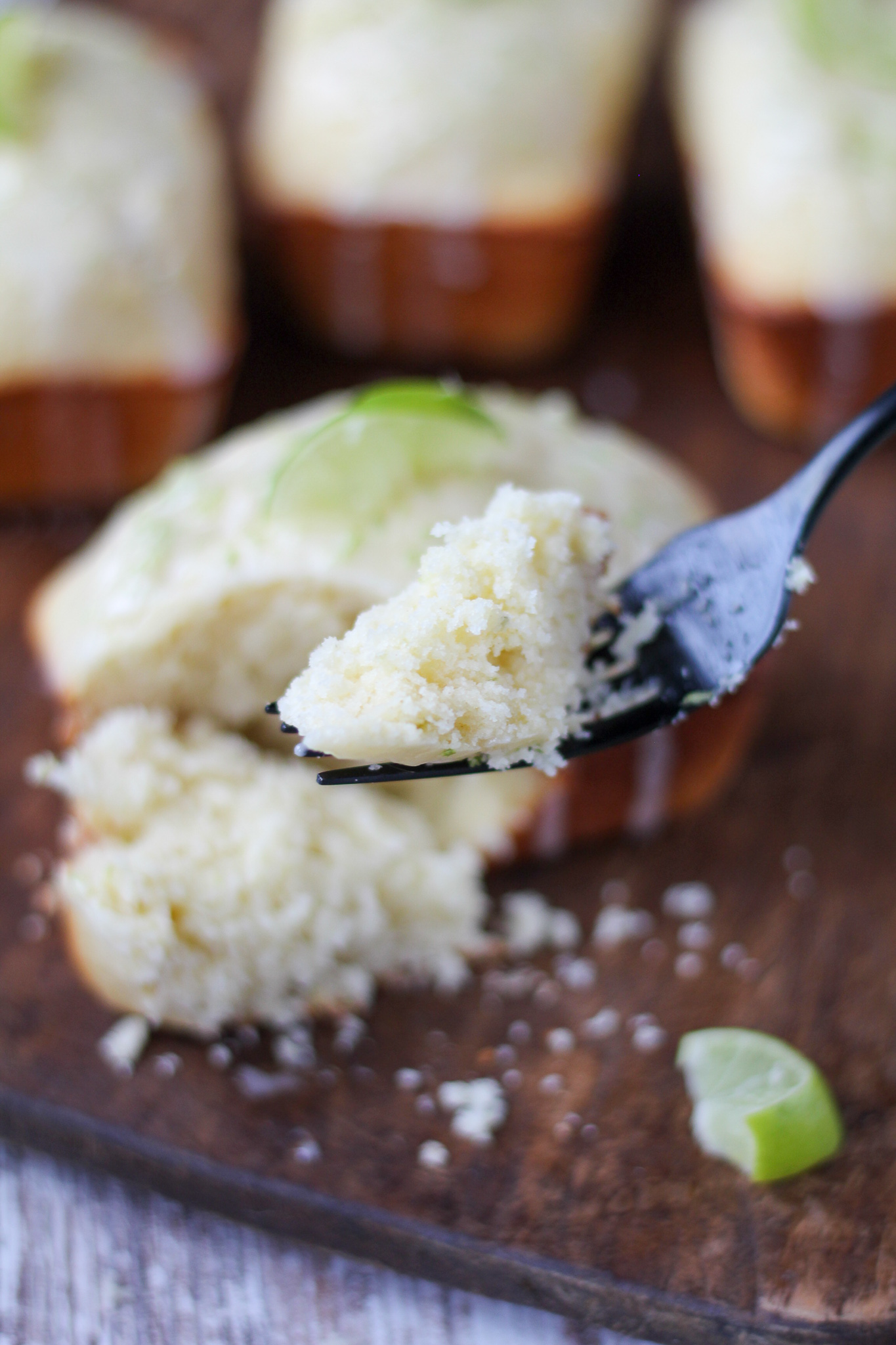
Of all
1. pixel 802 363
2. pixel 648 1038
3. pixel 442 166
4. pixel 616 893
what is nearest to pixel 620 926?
pixel 616 893

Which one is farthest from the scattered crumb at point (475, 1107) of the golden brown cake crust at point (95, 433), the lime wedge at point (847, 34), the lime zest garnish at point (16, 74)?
the lime wedge at point (847, 34)

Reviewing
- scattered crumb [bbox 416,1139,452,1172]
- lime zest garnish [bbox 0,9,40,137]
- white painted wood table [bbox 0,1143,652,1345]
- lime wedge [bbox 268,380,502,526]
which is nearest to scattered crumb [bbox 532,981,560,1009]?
scattered crumb [bbox 416,1139,452,1172]

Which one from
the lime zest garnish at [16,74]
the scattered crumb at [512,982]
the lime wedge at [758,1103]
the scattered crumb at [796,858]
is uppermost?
the lime zest garnish at [16,74]

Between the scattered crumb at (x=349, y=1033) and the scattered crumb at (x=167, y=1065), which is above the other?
the scattered crumb at (x=167, y=1065)

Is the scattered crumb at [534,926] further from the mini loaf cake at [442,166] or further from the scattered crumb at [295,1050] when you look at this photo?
the mini loaf cake at [442,166]

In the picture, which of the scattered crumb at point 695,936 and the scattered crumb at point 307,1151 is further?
the scattered crumb at point 695,936

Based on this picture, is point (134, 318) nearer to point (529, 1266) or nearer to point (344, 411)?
point (344, 411)

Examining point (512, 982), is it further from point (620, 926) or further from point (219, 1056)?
point (219, 1056)
